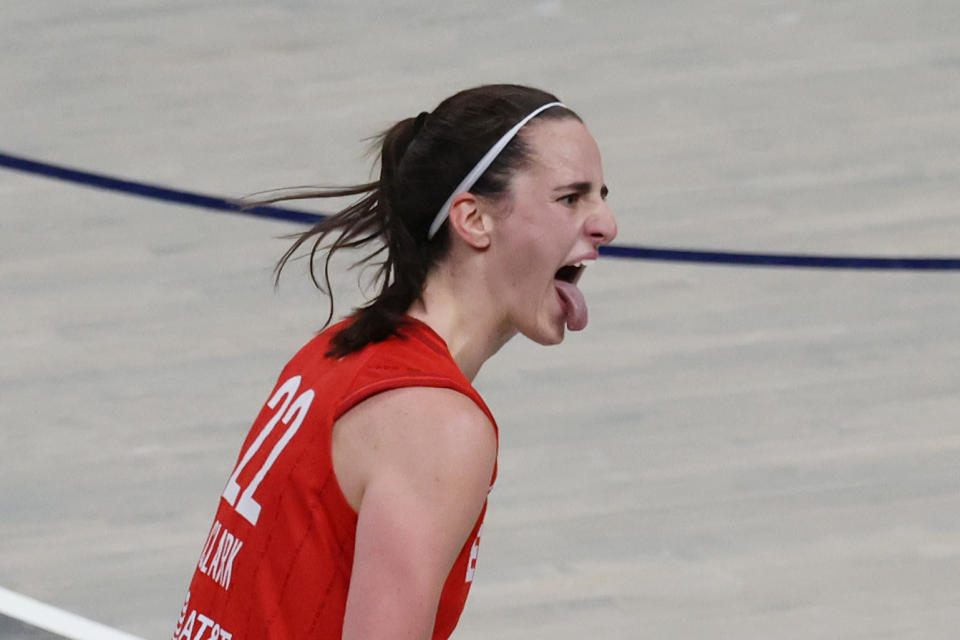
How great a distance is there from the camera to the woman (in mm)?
1702

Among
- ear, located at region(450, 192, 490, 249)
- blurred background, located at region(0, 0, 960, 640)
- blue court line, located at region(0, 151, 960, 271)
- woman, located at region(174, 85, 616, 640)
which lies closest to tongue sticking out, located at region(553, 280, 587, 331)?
woman, located at region(174, 85, 616, 640)

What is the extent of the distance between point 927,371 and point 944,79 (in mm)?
2584

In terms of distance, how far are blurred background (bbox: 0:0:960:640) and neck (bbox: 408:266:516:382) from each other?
1.33m

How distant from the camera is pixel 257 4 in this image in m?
8.65

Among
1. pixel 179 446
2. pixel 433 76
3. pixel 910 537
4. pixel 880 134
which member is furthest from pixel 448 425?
pixel 433 76

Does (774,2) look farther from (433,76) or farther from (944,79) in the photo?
(433,76)

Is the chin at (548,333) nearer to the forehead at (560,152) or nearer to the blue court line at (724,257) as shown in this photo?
the forehead at (560,152)

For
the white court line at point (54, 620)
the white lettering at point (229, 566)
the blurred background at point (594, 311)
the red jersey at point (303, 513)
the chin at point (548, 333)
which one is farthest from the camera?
the blurred background at point (594, 311)

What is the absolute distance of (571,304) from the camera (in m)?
2.07

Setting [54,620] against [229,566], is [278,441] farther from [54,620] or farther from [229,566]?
[54,620]

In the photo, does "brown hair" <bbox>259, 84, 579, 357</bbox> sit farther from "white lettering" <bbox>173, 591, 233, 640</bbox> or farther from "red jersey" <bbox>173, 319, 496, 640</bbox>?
"white lettering" <bbox>173, 591, 233, 640</bbox>

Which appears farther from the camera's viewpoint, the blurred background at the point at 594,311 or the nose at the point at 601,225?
the blurred background at the point at 594,311

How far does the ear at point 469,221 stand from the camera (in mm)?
1982

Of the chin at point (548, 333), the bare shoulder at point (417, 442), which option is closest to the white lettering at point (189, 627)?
the bare shoulder at point (417, 442)
